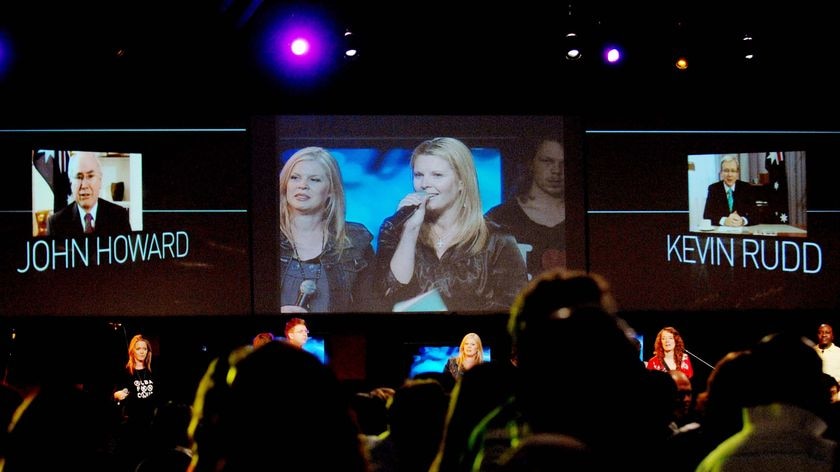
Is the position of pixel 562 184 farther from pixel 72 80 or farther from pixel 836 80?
pixel 72 80

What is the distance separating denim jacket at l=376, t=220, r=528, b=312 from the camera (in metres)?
8.87

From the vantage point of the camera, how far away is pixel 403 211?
349 inches

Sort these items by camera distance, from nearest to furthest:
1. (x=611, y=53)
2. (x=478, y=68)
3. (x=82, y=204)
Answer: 1. (x=82, y=204)
2. (x=611, y=53)
3. (x=478, y=68)

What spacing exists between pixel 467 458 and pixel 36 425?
37.2 inches

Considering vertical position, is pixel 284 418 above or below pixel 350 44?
below

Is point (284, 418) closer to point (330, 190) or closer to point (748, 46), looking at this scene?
point (330, 190)

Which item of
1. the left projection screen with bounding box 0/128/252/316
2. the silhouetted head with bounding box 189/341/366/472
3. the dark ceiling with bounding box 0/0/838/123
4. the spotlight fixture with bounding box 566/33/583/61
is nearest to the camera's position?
the silhouetted head with bounding box 189/341/366/472

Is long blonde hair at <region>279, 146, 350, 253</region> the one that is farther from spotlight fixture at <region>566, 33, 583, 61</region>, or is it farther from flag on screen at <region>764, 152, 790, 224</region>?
flag on screen at <region>764, 152, 790, 224</region>

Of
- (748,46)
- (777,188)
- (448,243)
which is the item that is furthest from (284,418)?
(777,188)

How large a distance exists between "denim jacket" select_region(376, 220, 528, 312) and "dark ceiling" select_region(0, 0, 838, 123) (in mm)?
1310

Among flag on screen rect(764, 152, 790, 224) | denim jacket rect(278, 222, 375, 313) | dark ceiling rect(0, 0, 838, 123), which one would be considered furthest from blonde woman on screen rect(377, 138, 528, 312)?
flag on screen rect(764, 152, 790, 224)

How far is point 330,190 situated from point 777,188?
4.34m

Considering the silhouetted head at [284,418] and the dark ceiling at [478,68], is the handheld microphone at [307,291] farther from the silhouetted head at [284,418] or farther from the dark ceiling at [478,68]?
the silhouetted head at [284,418]

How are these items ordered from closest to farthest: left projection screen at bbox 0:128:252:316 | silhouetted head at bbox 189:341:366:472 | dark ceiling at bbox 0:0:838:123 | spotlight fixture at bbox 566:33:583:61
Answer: silhouetted head at bbox 189:341:366:472 → spotlight fixture at bbox 566:33:583:61 → left projection screen at bbox 0:128:252:316 → dark ceiling at bbox 0:0:838:123
